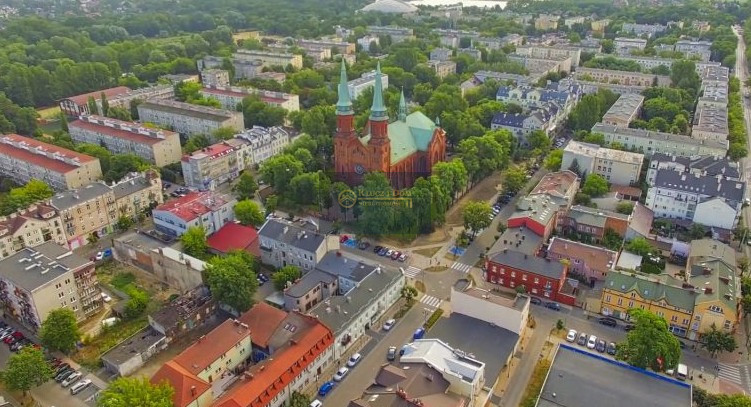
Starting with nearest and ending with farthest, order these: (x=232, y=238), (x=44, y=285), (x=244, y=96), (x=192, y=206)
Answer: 1. (x=44, y=285)
2. (x=232, y=238)
3. (x=192, y=206)
4. (x=244, y=96)

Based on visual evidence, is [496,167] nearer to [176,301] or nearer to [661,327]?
[661,327]

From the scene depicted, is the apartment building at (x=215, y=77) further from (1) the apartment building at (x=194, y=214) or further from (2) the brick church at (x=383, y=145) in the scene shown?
(1) the apartment building at (x=194, y=214)

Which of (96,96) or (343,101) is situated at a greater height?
(343,101)

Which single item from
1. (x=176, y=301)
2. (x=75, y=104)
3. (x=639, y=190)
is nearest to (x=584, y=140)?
(x=639, y=190)

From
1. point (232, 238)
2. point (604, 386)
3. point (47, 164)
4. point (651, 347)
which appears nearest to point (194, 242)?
point (232, 238)

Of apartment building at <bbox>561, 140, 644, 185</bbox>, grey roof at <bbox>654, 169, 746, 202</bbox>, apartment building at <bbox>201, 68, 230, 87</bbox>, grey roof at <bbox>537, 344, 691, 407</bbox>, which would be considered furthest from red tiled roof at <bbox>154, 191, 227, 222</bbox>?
apartment building at <bbox>201, 68, 230, 87</bbox>

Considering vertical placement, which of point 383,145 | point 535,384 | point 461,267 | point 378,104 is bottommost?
point 535,384

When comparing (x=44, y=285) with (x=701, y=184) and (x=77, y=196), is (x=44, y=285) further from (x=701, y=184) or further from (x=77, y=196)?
(x=701, y=184)
